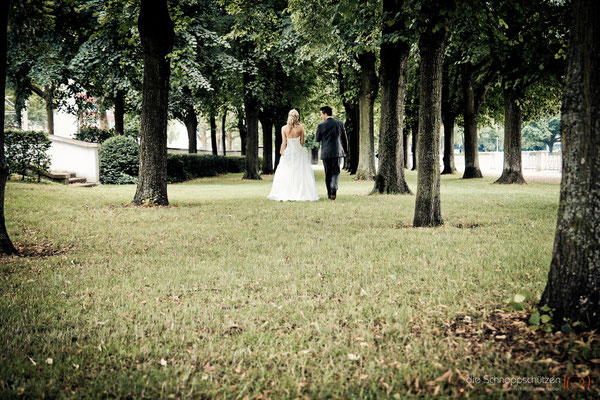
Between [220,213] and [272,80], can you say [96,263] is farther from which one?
[272,80]

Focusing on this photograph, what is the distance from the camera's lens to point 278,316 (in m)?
3.54

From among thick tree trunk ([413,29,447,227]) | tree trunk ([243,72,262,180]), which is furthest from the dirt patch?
tree trunk ([243,72,262,180])

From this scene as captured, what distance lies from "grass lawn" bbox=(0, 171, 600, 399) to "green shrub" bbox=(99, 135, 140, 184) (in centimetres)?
1388

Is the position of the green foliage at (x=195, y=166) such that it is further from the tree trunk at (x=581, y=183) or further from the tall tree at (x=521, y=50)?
the tree trunk at (x=581, y=183)

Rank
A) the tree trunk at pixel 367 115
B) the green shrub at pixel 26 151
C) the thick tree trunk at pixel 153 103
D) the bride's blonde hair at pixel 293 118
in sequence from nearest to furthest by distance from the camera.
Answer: the thick tree trunk at pixel 153 103
the bride's blonde hair at pixel 293 118
the green shrub at pixel 26 151
the tree trunk at pixel 367 115

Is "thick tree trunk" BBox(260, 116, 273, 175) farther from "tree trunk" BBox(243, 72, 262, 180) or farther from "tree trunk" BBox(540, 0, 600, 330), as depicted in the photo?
"tree trunk" BBox(540, 0, 600, 330)

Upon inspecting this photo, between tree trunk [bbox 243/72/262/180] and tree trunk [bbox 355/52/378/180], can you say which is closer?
tree trunk [bbox 355/52/378/180]

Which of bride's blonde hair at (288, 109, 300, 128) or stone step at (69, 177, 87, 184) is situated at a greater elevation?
bride's blonde hair at (288, 109, 300, 128)

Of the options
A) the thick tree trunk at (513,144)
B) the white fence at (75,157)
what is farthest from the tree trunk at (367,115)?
the white fence at (75,157)

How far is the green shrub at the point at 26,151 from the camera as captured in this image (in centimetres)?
1608

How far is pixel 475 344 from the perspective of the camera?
10.00ft

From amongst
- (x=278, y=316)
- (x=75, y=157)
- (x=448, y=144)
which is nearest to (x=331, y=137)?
(x=278, y=316)

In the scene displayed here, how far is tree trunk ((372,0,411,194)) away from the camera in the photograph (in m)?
13.3

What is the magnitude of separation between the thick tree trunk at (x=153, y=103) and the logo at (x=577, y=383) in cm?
982
